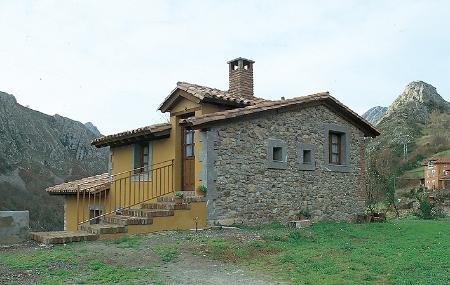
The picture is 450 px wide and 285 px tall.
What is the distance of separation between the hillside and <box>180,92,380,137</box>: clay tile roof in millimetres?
37239

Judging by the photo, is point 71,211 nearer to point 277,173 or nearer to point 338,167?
point 277,173

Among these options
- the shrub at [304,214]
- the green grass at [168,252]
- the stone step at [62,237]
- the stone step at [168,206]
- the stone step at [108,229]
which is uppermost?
the stone step at [168,206]

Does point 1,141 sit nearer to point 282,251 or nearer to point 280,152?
point 280,152

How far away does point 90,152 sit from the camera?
191ft

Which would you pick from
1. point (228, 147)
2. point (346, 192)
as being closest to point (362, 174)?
point (346, 192)

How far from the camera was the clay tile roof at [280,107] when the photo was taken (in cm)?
1190

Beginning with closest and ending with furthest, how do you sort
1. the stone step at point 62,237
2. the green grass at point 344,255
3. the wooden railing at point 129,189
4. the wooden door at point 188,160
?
the green grass at point 344,255
the stone step at point 62,237
the wooden door at point 188,160
the wooden railing at point 129,189

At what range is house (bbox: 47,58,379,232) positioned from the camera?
476 inches

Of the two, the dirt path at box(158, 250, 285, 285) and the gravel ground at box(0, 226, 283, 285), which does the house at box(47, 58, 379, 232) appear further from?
the dirt path at box(158, 250, 285, 285)

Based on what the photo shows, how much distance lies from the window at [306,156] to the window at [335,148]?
1223 mm

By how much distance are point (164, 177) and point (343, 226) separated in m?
5.69

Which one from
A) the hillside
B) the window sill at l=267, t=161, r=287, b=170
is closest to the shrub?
the window sill at l=267, t=161, r=287, b=170

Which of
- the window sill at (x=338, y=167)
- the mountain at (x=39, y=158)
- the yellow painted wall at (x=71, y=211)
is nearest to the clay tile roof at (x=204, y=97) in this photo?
the window sill at (x=338, y=167)

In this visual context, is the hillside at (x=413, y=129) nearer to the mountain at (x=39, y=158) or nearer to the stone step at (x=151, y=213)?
the mountain at (x=39, y=158)
